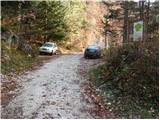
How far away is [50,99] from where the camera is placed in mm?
13445

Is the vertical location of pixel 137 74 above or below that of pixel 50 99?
above

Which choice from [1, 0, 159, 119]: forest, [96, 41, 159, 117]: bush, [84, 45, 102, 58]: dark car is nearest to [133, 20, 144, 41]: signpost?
[1, 0, 159, 119]: forest

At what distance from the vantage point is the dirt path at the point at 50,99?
11.8 metres

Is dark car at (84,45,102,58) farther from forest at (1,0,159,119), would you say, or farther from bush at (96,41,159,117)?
bush at (96,41,159,117)

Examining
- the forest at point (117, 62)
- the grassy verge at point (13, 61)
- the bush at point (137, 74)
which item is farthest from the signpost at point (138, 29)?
the grassy verge at point (13, 61)

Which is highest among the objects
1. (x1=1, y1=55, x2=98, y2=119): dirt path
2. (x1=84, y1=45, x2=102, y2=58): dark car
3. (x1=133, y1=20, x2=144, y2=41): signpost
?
(x1=133, y1=20, x2=144, y2=41): signpost

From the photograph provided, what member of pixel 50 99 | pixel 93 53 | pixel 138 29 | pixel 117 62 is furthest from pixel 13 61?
pixel 93 53

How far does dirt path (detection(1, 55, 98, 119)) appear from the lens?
11.8 m

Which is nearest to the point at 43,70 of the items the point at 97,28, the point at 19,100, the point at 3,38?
the point at 3,38

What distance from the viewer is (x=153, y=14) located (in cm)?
3847

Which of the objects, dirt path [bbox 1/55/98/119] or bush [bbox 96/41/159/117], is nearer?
dirt path [bbox 1/55/98/119]

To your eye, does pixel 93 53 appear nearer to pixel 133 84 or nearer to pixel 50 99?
pixel 133 84

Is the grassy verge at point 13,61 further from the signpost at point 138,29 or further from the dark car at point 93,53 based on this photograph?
the dark car at point 93,53

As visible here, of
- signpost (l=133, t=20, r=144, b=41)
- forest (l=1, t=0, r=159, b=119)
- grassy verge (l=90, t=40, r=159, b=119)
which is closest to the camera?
grassy verge (l=90, t=40, r=159, b=119)
